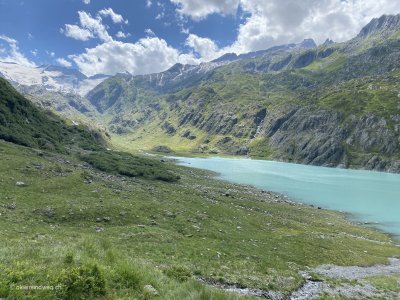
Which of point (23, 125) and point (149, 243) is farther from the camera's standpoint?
point (23, 125)

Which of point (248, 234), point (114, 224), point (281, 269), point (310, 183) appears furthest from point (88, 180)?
point (310, 183)

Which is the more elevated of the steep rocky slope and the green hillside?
the steep rocky slope

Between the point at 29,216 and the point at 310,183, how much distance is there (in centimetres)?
12870

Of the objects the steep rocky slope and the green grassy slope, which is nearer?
the green grassy slope

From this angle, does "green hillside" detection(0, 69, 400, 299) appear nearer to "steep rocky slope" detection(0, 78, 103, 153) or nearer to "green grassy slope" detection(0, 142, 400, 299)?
"green grassy slope" detection(0, 142, 400, 299)

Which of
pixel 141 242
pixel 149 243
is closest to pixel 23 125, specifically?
pixel 141 242

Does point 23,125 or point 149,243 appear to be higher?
point 23,125

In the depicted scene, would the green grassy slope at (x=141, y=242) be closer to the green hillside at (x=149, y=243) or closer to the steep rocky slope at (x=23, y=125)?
the green hillside at (x=149, y=243)

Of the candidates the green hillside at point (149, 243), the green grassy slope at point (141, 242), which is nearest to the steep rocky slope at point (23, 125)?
the green hillside at point (149, 243)

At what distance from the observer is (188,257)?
3212 centimetres

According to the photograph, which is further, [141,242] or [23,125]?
[23,125]

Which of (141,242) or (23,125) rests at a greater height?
(23,125)

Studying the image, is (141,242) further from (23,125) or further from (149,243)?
(23,125)

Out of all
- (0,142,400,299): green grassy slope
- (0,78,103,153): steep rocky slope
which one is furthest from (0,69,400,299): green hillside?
(0,78,103,153): steep rocky slope
